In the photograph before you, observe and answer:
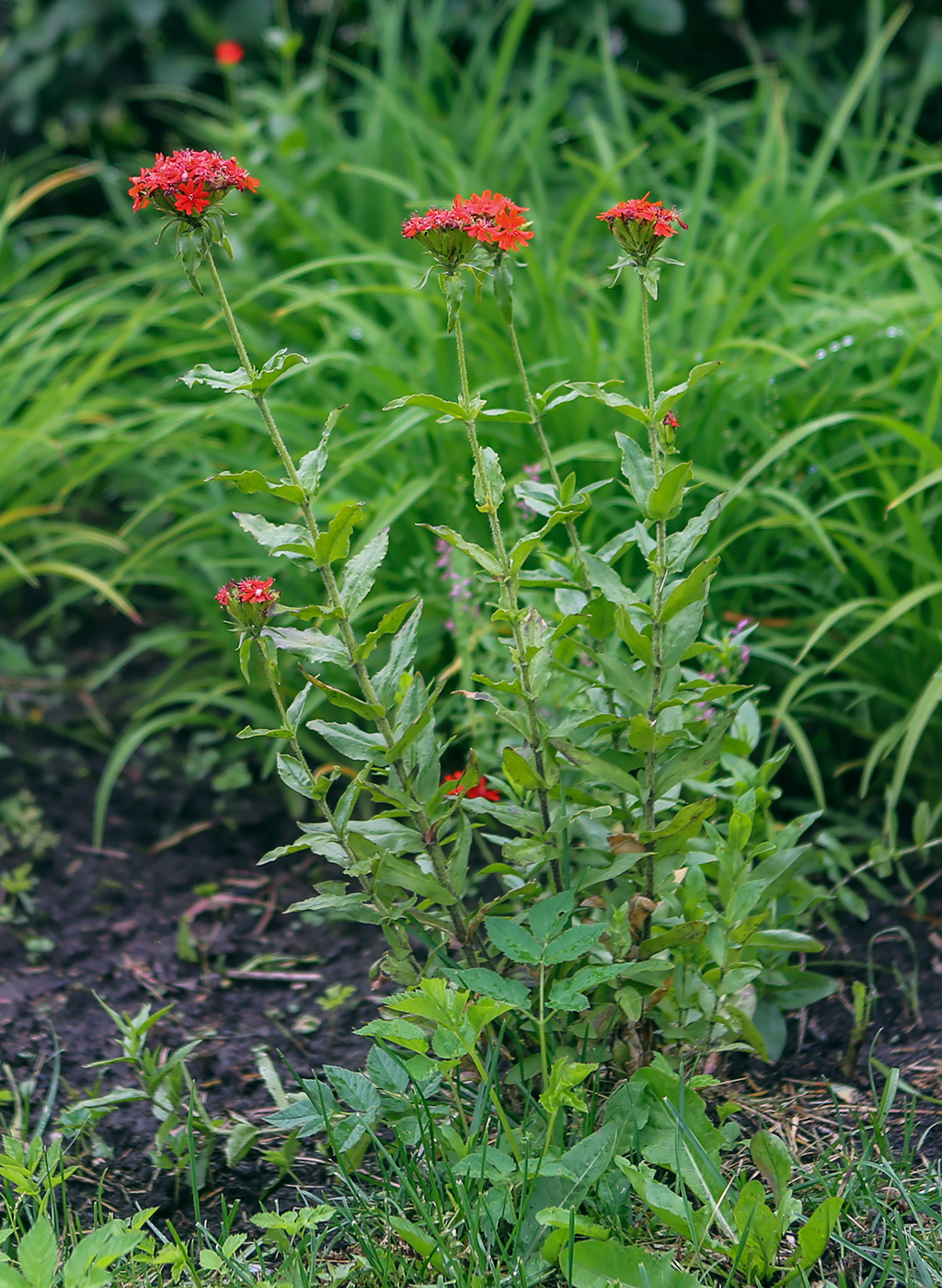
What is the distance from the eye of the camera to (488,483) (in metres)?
1.31

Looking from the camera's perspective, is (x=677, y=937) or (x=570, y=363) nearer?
(x=677, y=937)

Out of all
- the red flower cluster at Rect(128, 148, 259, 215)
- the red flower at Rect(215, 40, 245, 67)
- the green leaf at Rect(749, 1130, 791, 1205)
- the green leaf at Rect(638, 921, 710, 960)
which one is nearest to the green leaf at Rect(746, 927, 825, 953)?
the green leaf at Rect(638, 921, 710, 960)

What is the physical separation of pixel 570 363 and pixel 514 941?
1.34 metres

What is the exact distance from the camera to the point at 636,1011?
4.47ft

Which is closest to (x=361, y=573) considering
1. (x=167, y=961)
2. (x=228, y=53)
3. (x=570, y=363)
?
(x=167, y=961)

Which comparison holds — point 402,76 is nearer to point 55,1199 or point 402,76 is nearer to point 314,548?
point 314,548

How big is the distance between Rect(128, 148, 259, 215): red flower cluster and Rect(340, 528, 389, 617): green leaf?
16.0 inches

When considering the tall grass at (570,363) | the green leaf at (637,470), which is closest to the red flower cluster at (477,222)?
the green leaf at (637,470)

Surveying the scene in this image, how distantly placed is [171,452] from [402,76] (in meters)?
1.34

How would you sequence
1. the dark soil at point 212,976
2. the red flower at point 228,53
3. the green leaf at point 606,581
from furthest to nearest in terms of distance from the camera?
the red flower at point 228,53, the dark soil at point 212,976, the green leaf at point 606,581

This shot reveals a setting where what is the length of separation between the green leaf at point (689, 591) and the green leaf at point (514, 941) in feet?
1.27

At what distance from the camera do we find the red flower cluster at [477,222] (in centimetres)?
119

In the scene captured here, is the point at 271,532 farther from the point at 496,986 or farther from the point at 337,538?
the point at 496,986

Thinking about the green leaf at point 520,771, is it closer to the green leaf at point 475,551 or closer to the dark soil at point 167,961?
the green leaf at point 475,551
